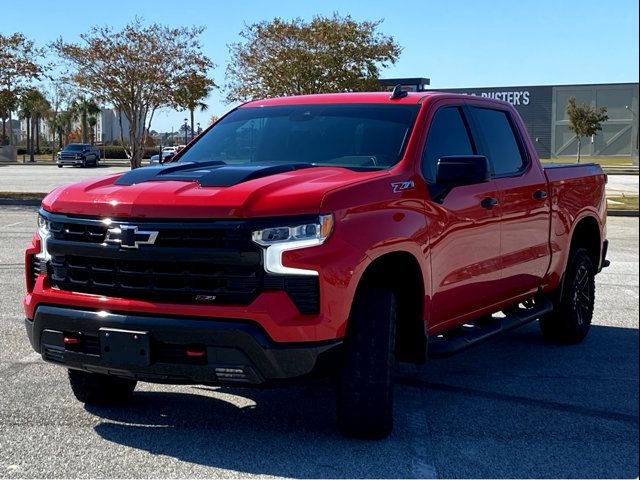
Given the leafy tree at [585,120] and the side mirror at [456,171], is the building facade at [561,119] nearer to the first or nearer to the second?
the leafy tree at [585,120]

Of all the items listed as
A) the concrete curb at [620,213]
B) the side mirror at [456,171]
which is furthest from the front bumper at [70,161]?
the side mirror at [456,171]

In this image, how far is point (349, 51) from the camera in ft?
110

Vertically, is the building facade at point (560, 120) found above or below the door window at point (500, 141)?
above

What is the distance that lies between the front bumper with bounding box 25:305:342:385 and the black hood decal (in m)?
0.77

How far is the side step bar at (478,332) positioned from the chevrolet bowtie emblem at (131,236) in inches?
70.3

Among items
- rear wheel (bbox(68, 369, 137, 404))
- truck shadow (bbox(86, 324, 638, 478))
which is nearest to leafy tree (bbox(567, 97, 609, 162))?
truck shadow (bbox(86, 324, 638, 478))

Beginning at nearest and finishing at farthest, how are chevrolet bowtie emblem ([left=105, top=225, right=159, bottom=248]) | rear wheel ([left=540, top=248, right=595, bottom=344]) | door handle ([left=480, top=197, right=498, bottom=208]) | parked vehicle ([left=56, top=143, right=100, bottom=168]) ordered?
chevrolet bowtie emblem ([left=105, top=225, right=159, bottom=248])
door handle ([left=480, top=197, right=498, bottom=208])
rear wheel ([left=540, top=248, right=595, bottom=344])
parked vehicle ([left=56, top=143, right=100, bottom=168])

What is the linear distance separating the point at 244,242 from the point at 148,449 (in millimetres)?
1239

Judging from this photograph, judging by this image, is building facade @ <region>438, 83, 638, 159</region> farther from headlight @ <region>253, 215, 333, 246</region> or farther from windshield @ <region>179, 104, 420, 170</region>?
headlight @ <region>253, 215, 333, 246</region>

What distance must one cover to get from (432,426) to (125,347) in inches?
69.5

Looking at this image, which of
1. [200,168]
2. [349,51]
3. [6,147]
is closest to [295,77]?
[349,51]

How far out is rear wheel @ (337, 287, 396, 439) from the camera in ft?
14.6

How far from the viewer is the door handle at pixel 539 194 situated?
6423 millimetres

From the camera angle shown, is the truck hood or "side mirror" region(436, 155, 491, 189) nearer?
the truck hood
